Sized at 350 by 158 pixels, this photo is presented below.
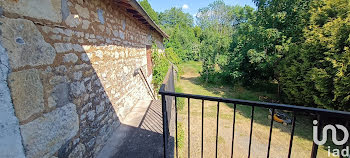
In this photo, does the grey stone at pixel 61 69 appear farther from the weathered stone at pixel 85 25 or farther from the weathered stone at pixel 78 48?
the weathered stone at pixel 85 25

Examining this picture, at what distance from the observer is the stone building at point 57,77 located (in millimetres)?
1179

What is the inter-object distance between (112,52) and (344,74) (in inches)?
296

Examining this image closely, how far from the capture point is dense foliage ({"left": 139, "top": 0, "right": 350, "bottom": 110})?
207 inches

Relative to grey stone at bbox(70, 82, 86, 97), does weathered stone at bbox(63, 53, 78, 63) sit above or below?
above

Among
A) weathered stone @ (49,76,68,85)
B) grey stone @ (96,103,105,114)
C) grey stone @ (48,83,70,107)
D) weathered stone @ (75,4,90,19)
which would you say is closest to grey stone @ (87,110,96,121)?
grey stone @ (96,103,105,114)

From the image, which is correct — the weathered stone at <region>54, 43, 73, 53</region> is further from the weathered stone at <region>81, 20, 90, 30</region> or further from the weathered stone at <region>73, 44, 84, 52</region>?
the weathered stone at <region>81, 20, 90, 30</region>

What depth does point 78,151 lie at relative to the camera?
1.93 meters

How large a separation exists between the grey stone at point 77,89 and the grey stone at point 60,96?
0.28ft

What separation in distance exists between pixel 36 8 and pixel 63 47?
47 cm

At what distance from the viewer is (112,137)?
279cm

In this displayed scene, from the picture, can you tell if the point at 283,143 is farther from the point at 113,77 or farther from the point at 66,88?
the point at 66,88

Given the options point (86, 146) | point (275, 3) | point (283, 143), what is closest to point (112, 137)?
point (86, 146)

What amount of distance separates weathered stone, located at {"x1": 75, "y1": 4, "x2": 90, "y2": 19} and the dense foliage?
761 centimetres

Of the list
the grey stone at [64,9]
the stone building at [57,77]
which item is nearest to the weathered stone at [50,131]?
the stone building at [57,77]
